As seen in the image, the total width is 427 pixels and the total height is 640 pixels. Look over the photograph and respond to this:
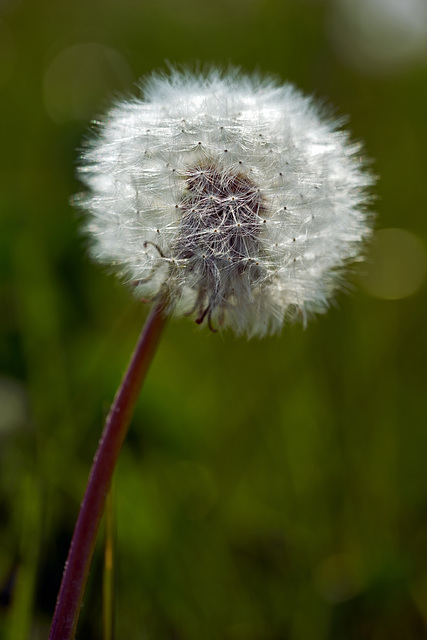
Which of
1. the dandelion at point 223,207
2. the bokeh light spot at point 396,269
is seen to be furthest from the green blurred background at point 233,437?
the dandelion at point 223,207

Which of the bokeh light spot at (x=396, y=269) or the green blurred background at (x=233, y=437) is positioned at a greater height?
the bokeh light spot at (x=396, y=269)

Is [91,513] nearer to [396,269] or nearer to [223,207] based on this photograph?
Answer: [223,207]

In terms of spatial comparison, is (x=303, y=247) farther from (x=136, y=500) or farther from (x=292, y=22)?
(x=292, y=22)

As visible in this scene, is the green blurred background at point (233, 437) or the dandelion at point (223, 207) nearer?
the dandelion at point (223, 207)

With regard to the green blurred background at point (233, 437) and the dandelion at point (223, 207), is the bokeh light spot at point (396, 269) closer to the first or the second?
the green blurred background at point (233, 437)

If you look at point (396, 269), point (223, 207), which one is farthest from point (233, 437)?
point (223, 207)

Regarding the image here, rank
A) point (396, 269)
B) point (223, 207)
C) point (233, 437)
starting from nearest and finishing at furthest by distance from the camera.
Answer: point (223, 207) < point (233, 437) < point (396, 269)

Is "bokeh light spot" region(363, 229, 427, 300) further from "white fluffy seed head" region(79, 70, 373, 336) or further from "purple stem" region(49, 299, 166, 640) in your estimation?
"purple stem" region(49, 299, 166, 640)
